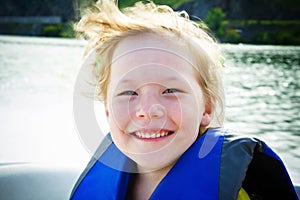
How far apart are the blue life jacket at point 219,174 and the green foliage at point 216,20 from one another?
68.4 feet

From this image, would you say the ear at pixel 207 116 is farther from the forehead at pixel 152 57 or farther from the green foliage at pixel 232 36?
the green foliage at pixel 232 36

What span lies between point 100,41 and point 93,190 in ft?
1.08

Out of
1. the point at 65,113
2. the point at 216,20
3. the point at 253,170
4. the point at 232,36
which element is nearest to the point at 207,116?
the point at 253,170

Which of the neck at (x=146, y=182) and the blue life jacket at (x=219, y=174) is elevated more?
the blue life jacket at (x=219, y=174)

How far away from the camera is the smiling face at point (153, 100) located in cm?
79

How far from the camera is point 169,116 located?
793mm

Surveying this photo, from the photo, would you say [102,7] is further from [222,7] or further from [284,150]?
[222,7]

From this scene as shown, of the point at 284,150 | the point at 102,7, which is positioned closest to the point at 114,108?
the point at 102,7

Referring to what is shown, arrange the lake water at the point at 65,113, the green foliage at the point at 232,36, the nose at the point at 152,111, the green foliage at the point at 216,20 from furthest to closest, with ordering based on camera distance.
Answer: the green foliage at the point at 216,20
the green foliage at the point at 232,36
the lake water at the point at 65,113
the nose at the point at 152,111

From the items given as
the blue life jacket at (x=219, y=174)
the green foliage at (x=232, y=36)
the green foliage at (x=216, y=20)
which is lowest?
the green foliage at (x=216, y=20)

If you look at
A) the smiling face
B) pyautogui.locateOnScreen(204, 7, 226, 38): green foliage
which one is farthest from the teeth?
pyautogui.locateOnScreen(204, 7, 226, 38): green foliage

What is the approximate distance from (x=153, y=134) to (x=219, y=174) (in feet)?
0.47

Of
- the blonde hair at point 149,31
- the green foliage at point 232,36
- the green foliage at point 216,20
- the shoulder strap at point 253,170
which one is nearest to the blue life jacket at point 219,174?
the shoulder strap at point 253,170

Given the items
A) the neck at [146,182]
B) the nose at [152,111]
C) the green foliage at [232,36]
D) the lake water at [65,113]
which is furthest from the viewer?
the green foliage at [232,36]
